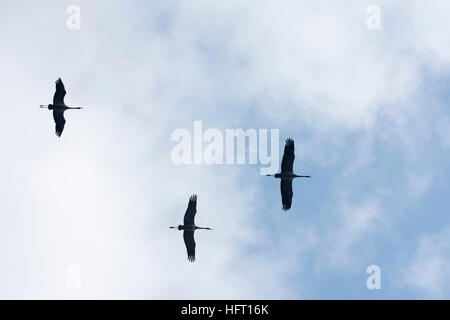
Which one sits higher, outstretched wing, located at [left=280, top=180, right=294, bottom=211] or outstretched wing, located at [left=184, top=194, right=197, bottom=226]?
outstretched wing, located at [left=280, top=180, right=294, bottom=211]

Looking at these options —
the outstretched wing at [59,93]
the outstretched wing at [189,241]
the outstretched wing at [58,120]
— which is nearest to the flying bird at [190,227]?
the outstretched wing at [189,241]

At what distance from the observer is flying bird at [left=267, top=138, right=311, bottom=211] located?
7856 centimetres

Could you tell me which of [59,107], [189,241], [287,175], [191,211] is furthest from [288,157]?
[59,107]

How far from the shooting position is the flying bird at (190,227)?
79375 mm

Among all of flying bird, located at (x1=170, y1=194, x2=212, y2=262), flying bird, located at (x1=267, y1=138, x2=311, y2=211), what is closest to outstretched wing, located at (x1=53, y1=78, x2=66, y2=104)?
flying bird, located at (x1=170, y1=194, x2=212, y2=262)

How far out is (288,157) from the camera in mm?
78750

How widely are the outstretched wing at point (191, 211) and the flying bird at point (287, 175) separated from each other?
6527mm

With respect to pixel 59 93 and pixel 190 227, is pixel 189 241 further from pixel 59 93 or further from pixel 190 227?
pixel 59 93

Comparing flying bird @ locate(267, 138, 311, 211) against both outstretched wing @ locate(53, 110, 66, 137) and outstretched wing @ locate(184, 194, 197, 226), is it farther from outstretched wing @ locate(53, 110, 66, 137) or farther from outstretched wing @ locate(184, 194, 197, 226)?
outstretched wing @ locate(53, 110, 66, 137)

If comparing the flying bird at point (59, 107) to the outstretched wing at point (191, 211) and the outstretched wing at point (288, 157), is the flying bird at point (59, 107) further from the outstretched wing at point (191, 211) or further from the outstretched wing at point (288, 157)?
the outstretched wing at point (288, 157)
